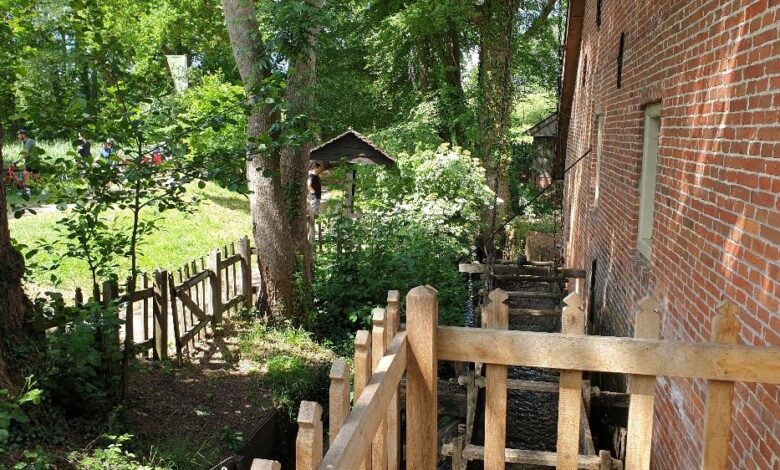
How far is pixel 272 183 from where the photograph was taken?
9.26 metres

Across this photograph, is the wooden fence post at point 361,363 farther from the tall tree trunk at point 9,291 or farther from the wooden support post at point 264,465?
the tall tree trunk at point 9,291

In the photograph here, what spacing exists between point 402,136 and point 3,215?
43.9ft

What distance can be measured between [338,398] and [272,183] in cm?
778

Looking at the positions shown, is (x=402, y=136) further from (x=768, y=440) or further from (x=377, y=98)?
(x=768, y=440)

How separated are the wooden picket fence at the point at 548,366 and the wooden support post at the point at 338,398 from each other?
0.33 ft

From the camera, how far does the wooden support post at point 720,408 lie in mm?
2066

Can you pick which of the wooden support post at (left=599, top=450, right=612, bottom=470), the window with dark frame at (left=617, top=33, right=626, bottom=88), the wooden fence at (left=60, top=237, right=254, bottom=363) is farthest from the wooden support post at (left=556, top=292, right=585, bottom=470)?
the window with dark frame at (left=617, top=33, right=626, bottom=88)

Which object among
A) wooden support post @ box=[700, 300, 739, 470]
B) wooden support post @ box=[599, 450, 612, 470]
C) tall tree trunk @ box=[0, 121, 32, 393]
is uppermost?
wooden support post @ box=[700, 300, 739, 470]

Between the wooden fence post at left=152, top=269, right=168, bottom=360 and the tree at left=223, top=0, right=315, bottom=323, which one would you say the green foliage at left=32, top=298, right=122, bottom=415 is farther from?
the tree at left=223, top=0, right=315, bottom=323

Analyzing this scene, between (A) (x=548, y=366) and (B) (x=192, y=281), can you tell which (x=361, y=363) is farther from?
(B) (x=192, y=281)

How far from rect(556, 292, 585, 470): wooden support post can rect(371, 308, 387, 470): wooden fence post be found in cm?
60

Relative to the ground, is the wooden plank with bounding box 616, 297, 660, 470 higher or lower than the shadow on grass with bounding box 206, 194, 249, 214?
higher

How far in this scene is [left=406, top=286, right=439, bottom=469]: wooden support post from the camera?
87.1 inches

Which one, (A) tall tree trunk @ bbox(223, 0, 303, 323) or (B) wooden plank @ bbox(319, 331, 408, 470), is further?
(A) tall tree trunk @ bbox(223, 0, 303, 323)
